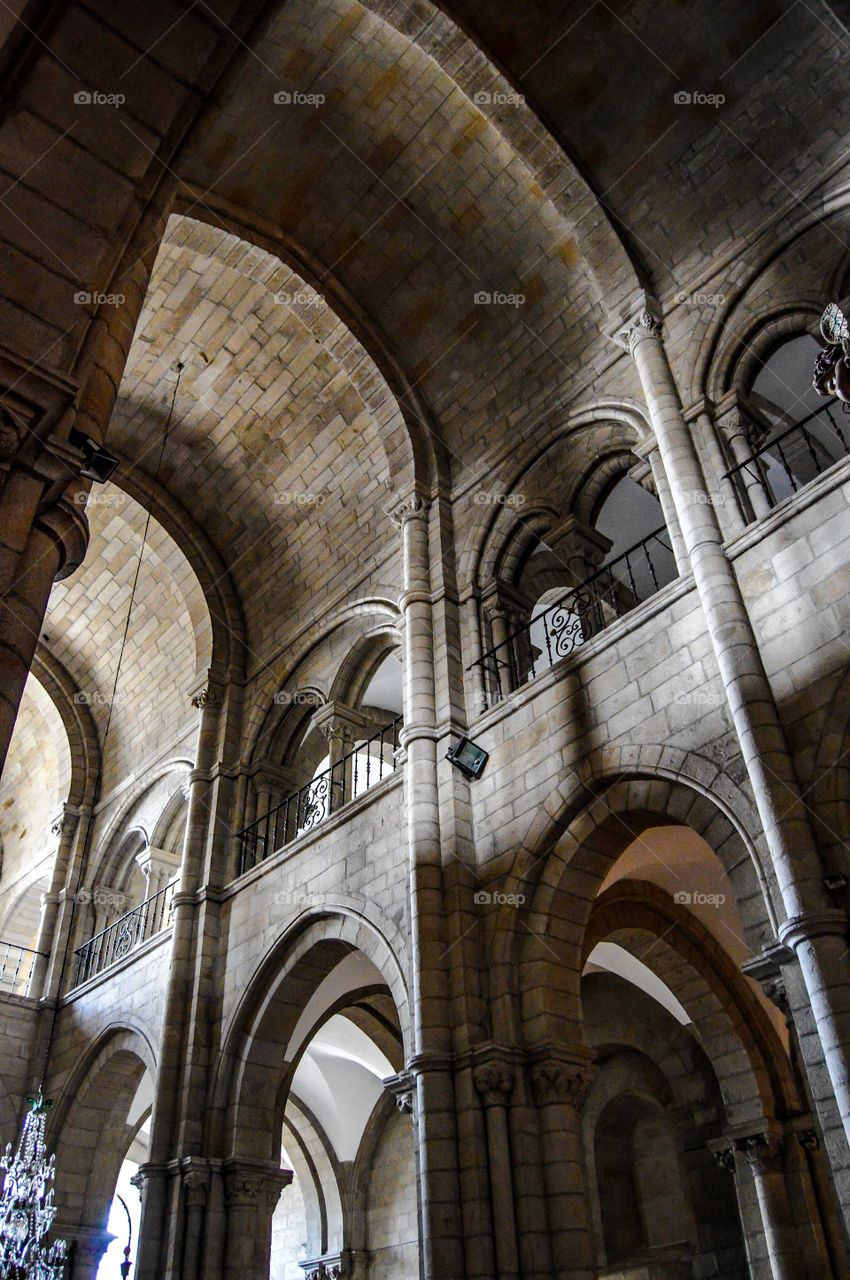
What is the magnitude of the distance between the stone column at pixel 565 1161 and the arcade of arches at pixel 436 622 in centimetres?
3

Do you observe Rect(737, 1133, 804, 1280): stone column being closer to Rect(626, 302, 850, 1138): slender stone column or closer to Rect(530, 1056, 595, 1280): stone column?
Rect(530, 1056, 595, 1280): stone column

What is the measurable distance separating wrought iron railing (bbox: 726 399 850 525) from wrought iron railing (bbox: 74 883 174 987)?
8714 millimetres

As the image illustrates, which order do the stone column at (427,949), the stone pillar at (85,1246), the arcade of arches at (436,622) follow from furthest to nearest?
the stone pillar at (85,1246) → the stone column at (427,949) → the arcade of arches at (436,622)

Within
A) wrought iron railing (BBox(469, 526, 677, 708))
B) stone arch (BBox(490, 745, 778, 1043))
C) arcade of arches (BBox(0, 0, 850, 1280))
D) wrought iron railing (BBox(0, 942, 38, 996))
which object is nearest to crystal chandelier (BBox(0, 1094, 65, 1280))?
arcade of arches (BBox(0, 0, 850, 1280))

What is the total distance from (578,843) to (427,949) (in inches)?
57.1

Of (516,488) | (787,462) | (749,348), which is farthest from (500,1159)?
(787,462)

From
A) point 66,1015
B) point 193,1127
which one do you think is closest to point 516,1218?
point 193,1127

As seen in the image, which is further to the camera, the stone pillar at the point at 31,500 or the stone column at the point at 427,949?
the stone column at the point at 427,949

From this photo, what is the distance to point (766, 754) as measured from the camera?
21.8ft

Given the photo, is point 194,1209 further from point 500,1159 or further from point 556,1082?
point 556,1082

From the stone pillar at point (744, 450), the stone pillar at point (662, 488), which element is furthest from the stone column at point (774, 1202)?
the stone pillar at point (744, 450)

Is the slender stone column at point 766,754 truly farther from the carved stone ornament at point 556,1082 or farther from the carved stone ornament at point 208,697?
the carved stone ornament at point 208,697

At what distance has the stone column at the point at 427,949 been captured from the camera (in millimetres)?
7211

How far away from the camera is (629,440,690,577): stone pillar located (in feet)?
27.7
